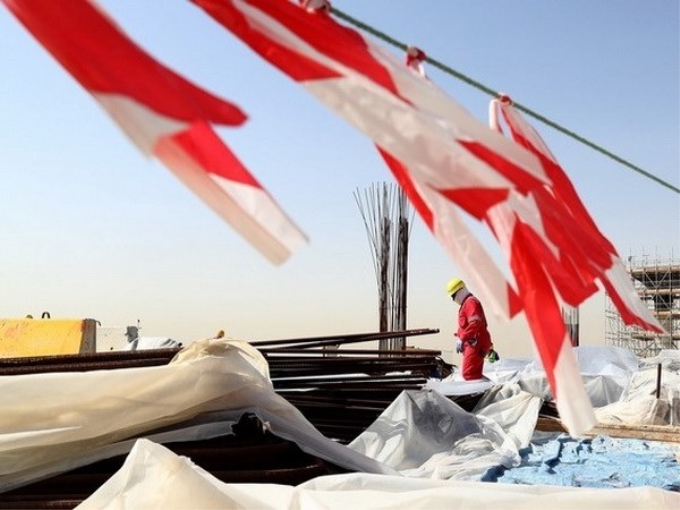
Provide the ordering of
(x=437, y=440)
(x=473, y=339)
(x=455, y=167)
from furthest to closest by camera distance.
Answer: (x=473, y=339) → (x=437, y=440) → (x=455, y=167)

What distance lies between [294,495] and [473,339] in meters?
5.60

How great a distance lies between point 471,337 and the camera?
25.0ft

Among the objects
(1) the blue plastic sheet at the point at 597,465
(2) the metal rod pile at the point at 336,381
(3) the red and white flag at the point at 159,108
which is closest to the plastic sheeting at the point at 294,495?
(3) the red and white flag at the point at 159,108

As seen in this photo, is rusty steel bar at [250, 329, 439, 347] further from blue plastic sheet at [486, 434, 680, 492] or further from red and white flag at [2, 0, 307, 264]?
red and white flag at [2, 0, 307, 264]

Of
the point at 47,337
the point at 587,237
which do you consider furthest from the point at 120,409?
the point at 47,337

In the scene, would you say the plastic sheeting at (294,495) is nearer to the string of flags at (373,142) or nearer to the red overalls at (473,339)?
the string of flags at (373,142)

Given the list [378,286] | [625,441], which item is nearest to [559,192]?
[625,441]

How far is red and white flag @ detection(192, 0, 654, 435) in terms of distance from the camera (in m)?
1.40

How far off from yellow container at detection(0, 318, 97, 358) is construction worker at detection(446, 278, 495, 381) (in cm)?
364

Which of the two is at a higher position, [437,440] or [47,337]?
[47,337]

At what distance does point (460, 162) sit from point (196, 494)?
1.09m

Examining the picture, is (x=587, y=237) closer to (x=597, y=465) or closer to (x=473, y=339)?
(x=597, y=465)

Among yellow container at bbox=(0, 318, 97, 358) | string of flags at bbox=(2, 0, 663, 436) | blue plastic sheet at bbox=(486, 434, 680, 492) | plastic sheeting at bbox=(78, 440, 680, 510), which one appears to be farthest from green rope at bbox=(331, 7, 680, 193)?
yellow container at bbox=(0, 318, 97, 358)

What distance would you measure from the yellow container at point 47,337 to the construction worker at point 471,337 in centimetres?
364
